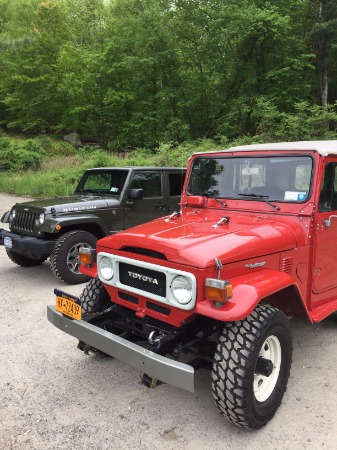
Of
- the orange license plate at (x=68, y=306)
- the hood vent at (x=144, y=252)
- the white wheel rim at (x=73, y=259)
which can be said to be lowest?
the white wheel rim at (x=73, y=259)

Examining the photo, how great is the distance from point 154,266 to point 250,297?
704 mm

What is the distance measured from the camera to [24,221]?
5977 mm

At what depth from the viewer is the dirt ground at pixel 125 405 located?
251 cm

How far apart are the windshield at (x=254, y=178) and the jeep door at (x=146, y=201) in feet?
7.39

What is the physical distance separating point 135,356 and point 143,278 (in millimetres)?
581

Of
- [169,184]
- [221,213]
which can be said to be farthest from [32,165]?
[221,213]

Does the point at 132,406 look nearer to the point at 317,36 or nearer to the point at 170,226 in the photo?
the point at 170,226

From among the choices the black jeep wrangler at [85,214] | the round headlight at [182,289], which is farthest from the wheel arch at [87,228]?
the round headlight at [182,289]

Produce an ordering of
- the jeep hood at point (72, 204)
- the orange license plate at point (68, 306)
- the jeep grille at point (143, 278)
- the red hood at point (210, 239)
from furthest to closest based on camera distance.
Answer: the jeep hood at point (72, 204) < the orange license plate at point (68, 306) < the jeep grille at point (143, 278) < the red hood at point (210, 239)

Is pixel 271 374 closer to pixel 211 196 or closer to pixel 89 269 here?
pixel 89 269

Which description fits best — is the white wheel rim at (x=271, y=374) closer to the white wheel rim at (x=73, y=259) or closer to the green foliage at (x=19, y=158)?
the white wheel rim at (x=73, y=259)

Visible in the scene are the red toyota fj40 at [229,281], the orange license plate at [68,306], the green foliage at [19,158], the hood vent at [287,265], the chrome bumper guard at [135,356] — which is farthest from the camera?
the green foliage at [19,158]

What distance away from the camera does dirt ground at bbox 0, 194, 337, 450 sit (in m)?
2.51

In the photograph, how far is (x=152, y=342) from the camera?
2658 mm
